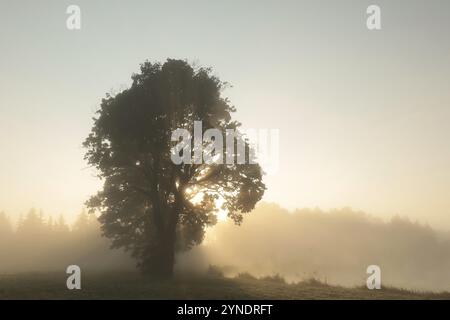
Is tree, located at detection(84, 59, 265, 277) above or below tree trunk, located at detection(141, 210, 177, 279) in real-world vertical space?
above

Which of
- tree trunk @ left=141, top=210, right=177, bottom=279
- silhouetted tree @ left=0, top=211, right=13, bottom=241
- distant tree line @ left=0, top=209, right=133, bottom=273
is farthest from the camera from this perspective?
silhouetted tree @ left=0, top=211, right=13, bottom=241

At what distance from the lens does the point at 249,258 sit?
89688mm

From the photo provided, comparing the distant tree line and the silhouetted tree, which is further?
the silhouetted tree

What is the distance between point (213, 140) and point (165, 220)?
28.8 feet

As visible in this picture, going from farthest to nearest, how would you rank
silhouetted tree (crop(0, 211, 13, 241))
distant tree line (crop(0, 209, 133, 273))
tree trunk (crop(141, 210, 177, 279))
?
silhouetted tree (crop(0, 211, 13, 241)), distant tree line (crop(0, 209, 133, 273)), tree trunk (crop(141, 210, 177, 279))

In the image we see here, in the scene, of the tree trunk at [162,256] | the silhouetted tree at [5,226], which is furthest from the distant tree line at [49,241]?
the tree trunk at [162,256]

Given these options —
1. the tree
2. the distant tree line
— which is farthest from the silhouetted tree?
the tree

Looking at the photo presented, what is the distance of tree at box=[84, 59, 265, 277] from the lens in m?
32.1

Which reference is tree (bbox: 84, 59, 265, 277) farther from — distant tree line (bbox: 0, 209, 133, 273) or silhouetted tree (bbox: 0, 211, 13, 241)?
silhouetted tree (bbox: 0, 211, 13, 241)
